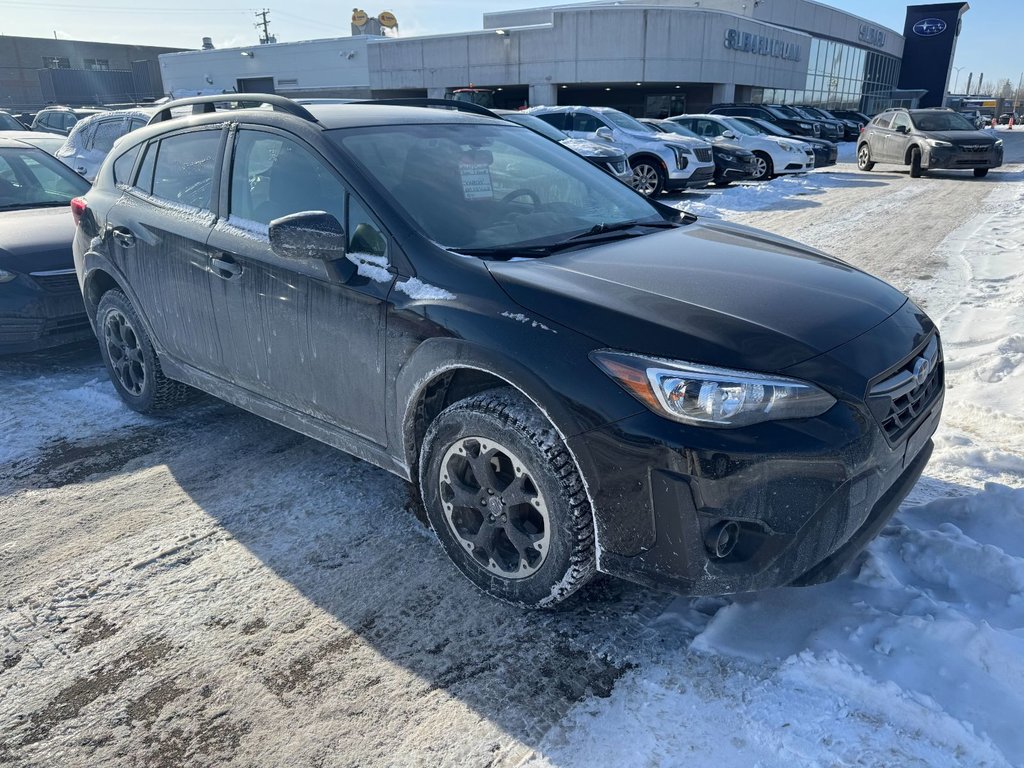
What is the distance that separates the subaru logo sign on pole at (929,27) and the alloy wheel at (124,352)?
Answer: 7451 cm

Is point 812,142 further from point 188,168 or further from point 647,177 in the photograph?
point 188,168

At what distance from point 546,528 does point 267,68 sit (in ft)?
180

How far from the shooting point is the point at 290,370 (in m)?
3.38

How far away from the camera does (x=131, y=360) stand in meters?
4.62

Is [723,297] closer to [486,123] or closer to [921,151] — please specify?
[486,123]

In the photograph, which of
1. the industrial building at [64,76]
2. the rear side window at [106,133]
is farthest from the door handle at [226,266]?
the industrial building at [64,76]

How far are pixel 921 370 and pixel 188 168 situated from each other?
3728 millimetres

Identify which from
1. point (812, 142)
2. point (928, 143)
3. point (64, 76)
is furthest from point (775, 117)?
point (64, 76)

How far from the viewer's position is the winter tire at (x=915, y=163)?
17422 millimetres

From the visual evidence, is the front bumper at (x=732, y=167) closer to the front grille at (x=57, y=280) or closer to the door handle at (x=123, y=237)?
the front grille at (x=57, y=280)

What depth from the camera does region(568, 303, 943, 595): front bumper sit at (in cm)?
222

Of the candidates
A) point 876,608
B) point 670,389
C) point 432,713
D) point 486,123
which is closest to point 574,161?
point 486,123

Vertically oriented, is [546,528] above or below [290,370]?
below

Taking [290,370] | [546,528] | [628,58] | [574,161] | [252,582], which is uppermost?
[628,58]
